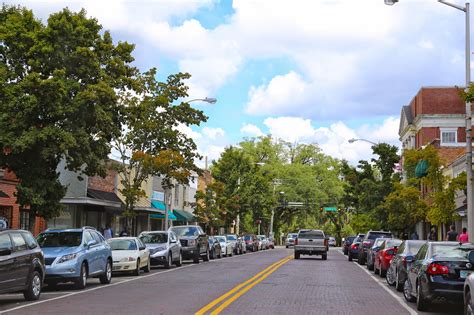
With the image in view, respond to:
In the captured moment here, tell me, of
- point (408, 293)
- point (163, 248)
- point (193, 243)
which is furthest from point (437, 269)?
point (193, 243)

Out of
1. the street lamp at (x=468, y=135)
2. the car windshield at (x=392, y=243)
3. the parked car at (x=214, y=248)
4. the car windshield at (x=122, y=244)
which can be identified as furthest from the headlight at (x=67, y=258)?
the parked car at (x=214, y=248)

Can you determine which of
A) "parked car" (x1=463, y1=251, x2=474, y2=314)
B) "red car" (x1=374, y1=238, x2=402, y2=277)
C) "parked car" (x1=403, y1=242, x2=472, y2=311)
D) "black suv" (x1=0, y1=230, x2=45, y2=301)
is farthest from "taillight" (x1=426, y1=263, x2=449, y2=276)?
"red car" (x1=374, y1=238, x2=402, y2=277)

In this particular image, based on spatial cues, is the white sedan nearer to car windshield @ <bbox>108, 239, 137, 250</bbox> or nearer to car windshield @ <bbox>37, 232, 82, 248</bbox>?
car windshield @ <bbox>108, 239, 137, 250</bbox>

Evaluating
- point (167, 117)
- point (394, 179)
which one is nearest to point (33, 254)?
point (167, 117)

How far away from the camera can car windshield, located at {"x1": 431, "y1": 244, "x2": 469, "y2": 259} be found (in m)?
13.9

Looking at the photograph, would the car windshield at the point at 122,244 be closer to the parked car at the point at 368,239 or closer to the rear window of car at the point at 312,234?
the parked car at the point at 368,239

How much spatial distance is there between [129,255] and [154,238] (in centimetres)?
591

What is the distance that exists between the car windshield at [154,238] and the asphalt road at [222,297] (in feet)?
21.7

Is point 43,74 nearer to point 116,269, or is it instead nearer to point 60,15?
point 60,15

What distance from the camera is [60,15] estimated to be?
2308 cm

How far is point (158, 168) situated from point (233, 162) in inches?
1288

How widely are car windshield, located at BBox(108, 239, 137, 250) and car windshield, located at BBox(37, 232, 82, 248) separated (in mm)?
4626

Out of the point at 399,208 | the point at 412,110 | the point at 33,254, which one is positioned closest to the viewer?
the point at 33,254

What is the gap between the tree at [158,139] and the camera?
112 ft
